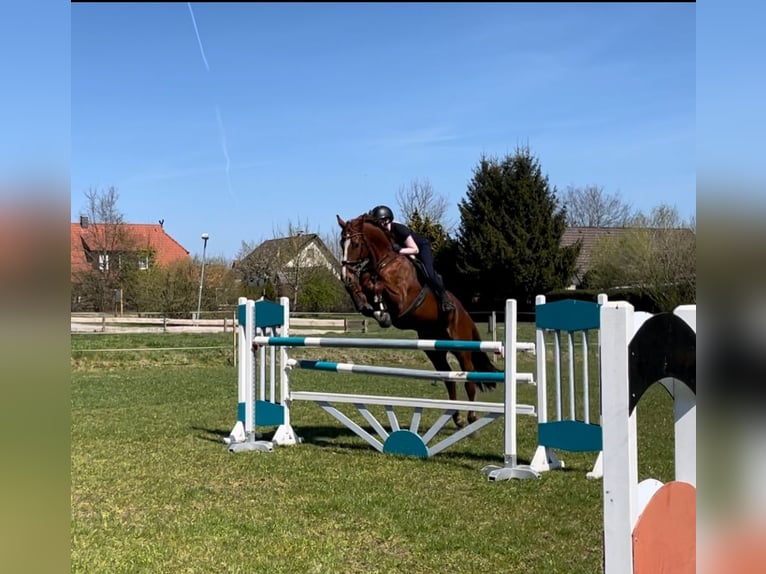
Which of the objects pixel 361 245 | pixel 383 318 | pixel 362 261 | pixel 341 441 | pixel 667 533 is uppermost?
pixel 361 245

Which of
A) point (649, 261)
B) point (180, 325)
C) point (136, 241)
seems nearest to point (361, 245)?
point (649, 261)

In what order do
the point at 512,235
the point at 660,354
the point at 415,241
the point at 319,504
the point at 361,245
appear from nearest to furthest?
the point at 660,354 < the point at 319,504 < the point at 361,245 < the point at 415,241 < the point at 512,235

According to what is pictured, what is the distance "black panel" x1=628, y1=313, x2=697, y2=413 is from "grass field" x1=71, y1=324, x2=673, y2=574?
1983mm

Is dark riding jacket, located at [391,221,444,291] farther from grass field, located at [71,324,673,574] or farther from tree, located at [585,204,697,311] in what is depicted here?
tree, located at [585,204,697,311]

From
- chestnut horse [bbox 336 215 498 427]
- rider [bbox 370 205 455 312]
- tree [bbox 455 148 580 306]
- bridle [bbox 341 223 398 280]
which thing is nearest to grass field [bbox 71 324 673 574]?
chestnut horse [bbox 336 215 498 427]

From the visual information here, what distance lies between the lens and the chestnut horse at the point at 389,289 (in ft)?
21.6

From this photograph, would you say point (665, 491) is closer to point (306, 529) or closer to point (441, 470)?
point (306, 529)

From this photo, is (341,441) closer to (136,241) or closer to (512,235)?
(136,241)

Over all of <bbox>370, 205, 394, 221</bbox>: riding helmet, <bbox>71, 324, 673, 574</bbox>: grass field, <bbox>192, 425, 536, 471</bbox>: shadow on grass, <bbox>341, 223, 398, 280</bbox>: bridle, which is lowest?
<bbox>192, 425, 536, 471</bbox>: shadow on grass

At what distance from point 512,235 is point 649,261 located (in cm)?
1016

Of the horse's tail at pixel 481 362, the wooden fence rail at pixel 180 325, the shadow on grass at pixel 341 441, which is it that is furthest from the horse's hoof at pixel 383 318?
the wooden fence rail at pixel 180 325

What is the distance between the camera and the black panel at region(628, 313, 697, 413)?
1330mm

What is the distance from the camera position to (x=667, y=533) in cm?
152

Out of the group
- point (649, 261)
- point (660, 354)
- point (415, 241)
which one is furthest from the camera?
point (649, 261)
